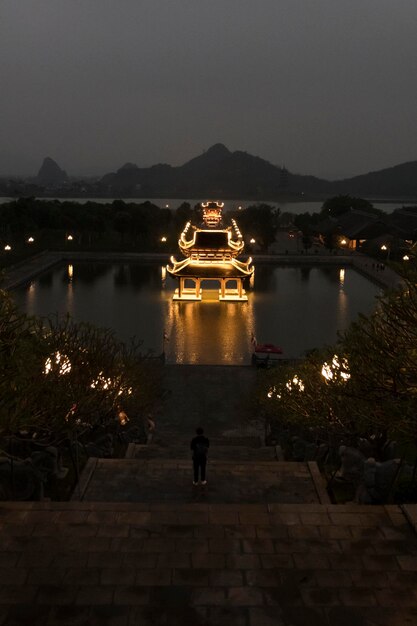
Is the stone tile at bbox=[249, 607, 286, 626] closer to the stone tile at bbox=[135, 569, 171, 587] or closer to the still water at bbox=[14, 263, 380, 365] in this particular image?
the stone tile at bbox=[135, 569, 171, 587]

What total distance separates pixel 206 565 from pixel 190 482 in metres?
4.62

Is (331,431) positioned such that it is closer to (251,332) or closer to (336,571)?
(336,571)

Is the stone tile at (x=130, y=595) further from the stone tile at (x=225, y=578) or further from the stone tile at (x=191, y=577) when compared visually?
the stone tile at (x=225, y=578)

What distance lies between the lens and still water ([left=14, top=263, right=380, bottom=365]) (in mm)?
34938

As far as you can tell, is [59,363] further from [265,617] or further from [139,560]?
[265,617]

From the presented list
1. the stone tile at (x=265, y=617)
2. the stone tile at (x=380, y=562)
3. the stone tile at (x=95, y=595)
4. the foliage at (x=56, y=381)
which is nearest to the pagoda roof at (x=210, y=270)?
the foliage at (x=56, y=381)

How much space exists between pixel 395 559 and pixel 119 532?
408 cm

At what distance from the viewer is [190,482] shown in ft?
41.7

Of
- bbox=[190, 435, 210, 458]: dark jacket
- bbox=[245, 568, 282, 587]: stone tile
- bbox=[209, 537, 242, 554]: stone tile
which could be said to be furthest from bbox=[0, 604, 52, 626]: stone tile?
A: bbox=[190, 435, 210, 458]: dark jacket

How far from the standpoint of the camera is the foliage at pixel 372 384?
9797 mm

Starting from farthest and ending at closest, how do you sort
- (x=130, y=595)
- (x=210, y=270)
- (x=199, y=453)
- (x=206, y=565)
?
(x=210, y=270)
(x=199, y=453)
(x=206, y=565)
(x=130, y=595)

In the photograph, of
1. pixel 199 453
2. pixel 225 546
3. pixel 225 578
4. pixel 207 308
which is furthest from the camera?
pixel 207 308

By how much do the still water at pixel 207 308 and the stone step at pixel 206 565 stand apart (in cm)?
2190

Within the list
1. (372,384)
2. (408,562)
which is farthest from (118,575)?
(372,384)
